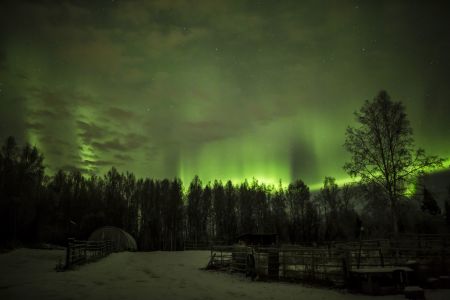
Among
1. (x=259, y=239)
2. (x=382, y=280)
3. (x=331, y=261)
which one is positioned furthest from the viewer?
(x=259, y=239)

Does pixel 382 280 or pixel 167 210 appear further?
pixel 167 210

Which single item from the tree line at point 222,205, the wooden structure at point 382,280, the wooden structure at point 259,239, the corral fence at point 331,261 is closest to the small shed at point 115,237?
the tree line at point 222,205

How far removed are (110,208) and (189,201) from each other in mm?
21160

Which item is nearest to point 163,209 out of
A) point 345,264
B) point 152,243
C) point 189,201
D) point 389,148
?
point 189,201

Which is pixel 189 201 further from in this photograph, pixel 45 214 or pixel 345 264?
pixel 345 264

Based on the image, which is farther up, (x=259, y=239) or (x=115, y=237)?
(x=259, y=239)

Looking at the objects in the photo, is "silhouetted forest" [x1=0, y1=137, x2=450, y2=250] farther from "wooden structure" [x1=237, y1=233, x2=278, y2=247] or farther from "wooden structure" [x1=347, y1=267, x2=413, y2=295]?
"wooden structure" [x1=347, y1=267, x2=413, y2=295]

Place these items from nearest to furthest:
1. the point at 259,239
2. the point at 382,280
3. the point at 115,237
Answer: the point at 382,280 → the point at 259,239 → the point at 115,237

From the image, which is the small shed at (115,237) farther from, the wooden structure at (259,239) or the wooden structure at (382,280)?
the wooden structure at (382,280)

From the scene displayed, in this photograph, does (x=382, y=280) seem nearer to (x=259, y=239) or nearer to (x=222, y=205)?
(x=259, y=239)

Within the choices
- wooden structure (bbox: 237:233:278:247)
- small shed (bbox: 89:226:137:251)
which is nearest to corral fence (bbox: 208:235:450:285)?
wooden structure (bbox: 237:233:278:247)

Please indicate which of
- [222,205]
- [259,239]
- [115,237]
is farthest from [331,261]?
[222,205]

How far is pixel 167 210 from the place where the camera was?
3189 inches

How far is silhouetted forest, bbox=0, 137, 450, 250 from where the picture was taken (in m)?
51.8
